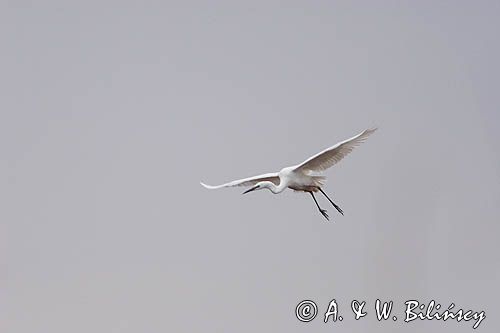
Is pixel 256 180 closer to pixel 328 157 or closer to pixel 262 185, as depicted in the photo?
pixel 262 185

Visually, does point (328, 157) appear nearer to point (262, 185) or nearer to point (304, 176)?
point (304, 176)

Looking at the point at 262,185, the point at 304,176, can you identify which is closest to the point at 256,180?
the point at 262,185

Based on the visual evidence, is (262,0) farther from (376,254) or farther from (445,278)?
(445,278)

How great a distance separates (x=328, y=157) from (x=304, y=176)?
0.27ft

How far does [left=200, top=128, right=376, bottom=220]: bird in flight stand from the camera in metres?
2.03

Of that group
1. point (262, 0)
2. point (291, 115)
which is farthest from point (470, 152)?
point (262, 0)

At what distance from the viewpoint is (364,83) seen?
6.97ft

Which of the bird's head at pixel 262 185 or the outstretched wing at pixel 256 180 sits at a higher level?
the outstretched wing at pixel 256 180

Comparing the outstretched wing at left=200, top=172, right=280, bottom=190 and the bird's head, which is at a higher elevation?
the outstretched wing at left=200, top=172, right=280, bottom=190

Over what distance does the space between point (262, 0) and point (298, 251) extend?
71 centimetres

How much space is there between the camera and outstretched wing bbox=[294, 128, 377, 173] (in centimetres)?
202

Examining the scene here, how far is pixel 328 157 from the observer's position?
2.04 meters

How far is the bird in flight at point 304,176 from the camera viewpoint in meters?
2.03

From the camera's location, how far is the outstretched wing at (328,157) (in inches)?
79.5
